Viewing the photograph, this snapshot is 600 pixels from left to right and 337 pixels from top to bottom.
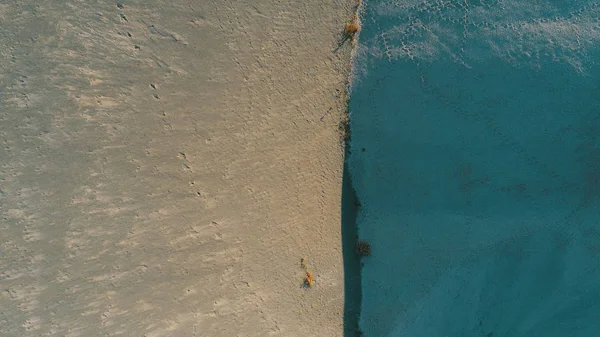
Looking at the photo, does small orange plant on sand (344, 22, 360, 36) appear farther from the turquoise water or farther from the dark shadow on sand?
the dark shadow on sand

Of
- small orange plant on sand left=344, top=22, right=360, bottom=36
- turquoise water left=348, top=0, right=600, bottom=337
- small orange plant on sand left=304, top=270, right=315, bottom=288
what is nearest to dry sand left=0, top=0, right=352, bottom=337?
small orange plant on sand left=304, top=270, right=315, bottom=288

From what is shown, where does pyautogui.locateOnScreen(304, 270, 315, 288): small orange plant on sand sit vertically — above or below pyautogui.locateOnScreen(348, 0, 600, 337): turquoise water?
below

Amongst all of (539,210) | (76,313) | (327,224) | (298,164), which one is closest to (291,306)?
(327,224)

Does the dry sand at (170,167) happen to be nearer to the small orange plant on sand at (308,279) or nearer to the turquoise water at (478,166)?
the small orange plant on sand at (308,279)

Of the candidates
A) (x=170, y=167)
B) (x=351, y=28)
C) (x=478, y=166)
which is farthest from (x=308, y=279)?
(x=351, y=28)

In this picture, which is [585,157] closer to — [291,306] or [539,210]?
[539,210]

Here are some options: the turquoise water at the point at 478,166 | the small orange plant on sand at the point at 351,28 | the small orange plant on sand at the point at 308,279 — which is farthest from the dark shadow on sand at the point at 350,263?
the small orange plant on sand at the point at 351,28
